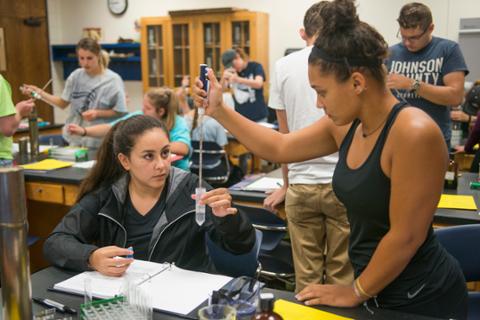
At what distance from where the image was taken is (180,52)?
23.5ft

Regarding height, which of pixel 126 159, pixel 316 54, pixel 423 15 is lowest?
pixel 126 159

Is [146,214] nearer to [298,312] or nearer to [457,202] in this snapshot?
[298,312]

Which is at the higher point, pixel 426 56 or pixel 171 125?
pixel 426 56

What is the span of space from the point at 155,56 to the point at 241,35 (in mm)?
1368

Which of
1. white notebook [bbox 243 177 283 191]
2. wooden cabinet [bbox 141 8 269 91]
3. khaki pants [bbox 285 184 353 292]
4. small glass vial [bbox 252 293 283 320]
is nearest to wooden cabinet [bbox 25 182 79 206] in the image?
white notebook [bbox 243 177 283 191]

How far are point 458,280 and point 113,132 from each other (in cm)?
130

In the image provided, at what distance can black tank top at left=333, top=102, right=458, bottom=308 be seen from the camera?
125 centimetres

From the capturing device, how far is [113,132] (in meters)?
1.98

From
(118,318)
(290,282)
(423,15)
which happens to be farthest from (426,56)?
(118,318)

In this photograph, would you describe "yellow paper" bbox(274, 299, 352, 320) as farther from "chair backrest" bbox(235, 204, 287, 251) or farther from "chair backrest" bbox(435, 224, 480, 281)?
"chair backrest" bbox(235, 204, 287, 251)

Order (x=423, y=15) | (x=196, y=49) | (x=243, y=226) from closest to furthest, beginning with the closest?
1. (x=243, y=226)
2. (x=423, y=15)
3. (x=196, y=49)

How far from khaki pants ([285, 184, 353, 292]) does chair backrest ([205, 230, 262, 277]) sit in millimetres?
449

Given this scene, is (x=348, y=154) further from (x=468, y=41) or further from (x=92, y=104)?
(x=468, y=41)

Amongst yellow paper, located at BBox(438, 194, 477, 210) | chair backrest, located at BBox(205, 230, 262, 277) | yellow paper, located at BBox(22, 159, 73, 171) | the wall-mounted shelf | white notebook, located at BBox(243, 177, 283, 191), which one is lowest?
chair backrest, located at BBox(205, 230, 262, 277)
